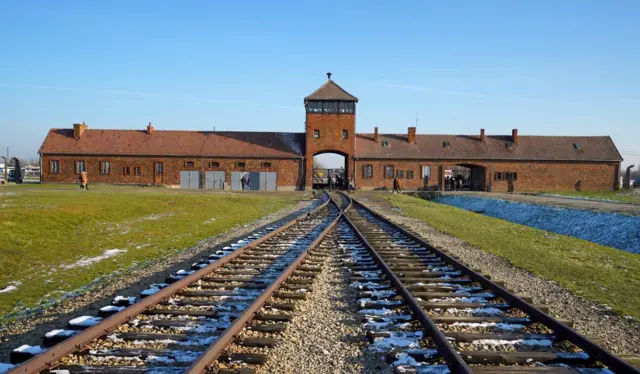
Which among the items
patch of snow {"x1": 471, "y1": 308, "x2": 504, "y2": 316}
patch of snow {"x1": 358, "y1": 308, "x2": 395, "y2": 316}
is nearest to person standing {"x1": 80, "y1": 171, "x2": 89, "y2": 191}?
patch of snow {"x1": 358, "y1": 308, "x2": 395, "y2": 316}

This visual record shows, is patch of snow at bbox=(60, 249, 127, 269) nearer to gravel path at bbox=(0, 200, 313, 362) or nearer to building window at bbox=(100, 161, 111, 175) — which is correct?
gravel path at bbox=(0, 200, 313, 362)

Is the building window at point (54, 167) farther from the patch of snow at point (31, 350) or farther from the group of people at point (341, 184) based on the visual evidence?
the patch of snow at point (31, 350)

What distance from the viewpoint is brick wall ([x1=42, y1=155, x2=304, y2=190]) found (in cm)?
4803

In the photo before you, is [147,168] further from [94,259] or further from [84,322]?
[84,322]

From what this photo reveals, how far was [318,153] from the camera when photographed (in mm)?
49562

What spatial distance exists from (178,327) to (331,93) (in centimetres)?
4550

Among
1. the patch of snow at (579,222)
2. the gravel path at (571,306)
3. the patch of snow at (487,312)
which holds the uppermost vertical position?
the patch of snow at (487,312)

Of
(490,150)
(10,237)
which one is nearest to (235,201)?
(10,237)

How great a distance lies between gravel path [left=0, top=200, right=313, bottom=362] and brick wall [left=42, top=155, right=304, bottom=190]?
3780 centimetres

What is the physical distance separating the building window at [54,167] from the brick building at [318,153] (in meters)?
0.10

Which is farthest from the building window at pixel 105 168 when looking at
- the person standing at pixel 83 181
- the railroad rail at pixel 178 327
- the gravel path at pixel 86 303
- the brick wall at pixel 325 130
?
the railroad rail at pixel 178 327

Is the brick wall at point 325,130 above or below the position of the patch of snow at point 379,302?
above

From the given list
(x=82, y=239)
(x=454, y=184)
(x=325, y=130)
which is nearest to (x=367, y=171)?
(x=325, y=130)

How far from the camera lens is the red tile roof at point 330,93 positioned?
48.2m
